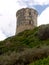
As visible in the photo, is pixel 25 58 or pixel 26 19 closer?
pixel 25 58

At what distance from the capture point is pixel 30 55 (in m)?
16.8

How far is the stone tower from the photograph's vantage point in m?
59.8

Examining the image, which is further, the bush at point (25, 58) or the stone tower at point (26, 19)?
the stone tower at point (26, 19)

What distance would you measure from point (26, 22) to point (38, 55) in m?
44.1

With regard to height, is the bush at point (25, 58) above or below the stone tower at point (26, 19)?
below

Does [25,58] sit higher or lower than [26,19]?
lower

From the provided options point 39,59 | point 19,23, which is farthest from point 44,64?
point 19,23

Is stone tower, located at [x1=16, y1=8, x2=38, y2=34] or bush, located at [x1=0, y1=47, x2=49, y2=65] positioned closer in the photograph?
bush, located at [x1=0, y1=47, x2=49, y2=65]

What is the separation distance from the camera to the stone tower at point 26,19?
59.8 m

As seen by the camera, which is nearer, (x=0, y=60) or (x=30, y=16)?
(x=0, y=60)

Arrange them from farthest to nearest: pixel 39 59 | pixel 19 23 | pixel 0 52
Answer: pixel 19 23
pixel 0 52
pixel 39 59

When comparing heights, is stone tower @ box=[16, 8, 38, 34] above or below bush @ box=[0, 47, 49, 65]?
above

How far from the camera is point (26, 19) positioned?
200 feet

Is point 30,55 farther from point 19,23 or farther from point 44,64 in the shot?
point 19,23
